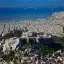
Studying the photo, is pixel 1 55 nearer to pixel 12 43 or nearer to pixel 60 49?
pixel 12 43

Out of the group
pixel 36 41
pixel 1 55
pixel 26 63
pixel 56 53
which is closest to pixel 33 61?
pixel 26 63

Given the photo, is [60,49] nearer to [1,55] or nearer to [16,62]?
[1,55]

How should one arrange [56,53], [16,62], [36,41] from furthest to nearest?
1. [36,41]
2. [56,53]
3. [16,62]

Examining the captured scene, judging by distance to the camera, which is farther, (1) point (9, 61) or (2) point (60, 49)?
(2) point (60, 49)

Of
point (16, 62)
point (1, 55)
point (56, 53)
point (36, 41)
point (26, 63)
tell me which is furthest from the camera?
point (36, 41)

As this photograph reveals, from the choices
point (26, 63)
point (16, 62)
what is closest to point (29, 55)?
point (26, 63)

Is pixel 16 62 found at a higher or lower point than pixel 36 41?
lower

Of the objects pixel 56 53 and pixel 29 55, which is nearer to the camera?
pixel 29 55

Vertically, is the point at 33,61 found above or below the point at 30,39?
below

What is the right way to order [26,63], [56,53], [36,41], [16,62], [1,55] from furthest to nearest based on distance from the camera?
1. [36,41]
2. [56,53]
3. [1,55]
4. [26,63]
5. [16,62]
